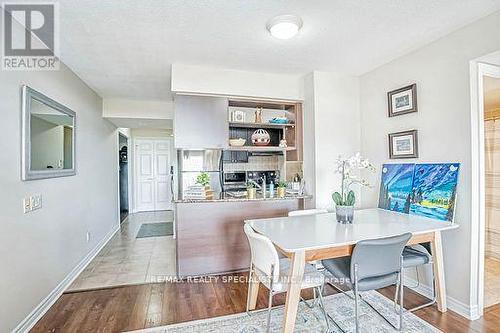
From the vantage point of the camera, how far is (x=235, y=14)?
6.79 ft

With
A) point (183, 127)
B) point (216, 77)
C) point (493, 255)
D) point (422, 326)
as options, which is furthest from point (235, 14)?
point (493, 255)

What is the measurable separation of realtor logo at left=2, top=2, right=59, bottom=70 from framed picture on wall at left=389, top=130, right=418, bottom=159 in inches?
130

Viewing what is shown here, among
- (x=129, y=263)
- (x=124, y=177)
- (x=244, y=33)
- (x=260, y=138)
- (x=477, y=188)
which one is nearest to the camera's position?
(x=477, y=188)

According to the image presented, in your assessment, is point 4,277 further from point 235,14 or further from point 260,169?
point 260,169

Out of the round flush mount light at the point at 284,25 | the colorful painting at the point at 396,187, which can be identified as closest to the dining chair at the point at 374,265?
the colorful painting at the point at 396,187

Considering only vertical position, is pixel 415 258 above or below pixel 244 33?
below

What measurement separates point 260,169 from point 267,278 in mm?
2572

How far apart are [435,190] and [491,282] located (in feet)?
4.19

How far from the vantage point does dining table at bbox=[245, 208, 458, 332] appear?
5.79ft

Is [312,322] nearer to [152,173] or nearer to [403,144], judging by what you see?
[403,144]

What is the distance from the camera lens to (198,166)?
4414 mm

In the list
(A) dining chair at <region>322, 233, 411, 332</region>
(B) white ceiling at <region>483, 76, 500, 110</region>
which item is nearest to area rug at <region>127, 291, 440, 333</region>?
(A) dining chair at <region>322, 233, 411, 332</region>

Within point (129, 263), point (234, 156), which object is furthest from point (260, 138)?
point (129, 263)

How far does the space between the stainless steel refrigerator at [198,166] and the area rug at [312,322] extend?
231 cm
